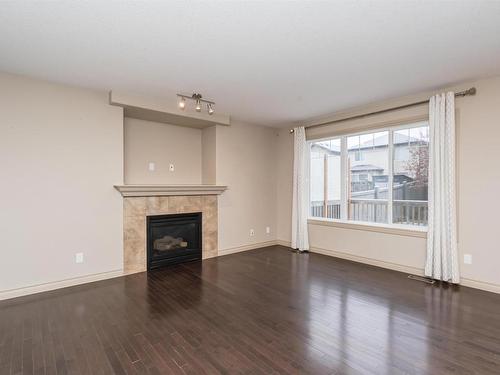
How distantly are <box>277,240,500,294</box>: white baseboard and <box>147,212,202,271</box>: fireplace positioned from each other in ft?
6.73

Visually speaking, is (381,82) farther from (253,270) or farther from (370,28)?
(253,270)

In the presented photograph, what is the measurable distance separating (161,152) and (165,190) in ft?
2.83

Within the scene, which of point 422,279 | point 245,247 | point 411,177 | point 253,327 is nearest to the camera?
point 253,327

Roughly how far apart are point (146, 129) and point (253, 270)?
9.73 ft

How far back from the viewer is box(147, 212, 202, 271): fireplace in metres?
4.29

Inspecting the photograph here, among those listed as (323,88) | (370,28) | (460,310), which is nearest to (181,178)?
(323,88)

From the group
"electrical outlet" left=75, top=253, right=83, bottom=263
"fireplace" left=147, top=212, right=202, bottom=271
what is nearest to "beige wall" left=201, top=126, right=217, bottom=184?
"fireplace" left=147, top=212, right=202, bottom=271

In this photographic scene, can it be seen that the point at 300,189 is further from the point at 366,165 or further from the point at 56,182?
Answer: the point at 56,182

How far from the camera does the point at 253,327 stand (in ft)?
8.09

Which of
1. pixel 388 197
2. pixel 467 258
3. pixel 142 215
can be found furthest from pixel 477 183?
pixel 142 215

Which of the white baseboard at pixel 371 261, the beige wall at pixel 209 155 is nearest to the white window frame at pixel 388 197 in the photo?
the white baseboard at pixel 371 261

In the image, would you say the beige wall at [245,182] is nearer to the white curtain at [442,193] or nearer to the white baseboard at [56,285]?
the white baseboard at [56,285]

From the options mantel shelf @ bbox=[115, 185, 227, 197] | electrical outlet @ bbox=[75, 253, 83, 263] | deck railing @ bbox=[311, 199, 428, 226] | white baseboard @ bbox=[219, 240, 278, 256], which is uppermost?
mantel shelf @ bbox=[115, 185, 227, 197]

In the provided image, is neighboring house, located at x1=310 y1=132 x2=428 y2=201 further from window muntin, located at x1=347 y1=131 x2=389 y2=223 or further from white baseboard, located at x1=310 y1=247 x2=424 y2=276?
white baseboard, located at x1=310 y1=247 x2=424 y2=276
